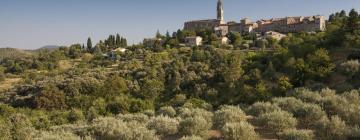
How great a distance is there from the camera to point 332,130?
376 inches

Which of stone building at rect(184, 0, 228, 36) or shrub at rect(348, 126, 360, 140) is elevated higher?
stone building at rect(184, 0, 228, 36)

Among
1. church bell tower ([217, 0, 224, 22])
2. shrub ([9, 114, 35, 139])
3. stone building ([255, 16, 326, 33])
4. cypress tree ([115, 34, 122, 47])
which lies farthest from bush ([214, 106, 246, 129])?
church bell tower ([217, 0, 224, 22])

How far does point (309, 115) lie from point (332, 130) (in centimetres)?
235

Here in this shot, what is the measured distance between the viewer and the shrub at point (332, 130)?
935 cm

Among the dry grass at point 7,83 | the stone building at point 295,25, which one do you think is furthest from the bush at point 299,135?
the stone building at point 295,25

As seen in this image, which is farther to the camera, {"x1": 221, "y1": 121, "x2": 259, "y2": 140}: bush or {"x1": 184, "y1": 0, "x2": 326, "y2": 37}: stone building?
{"x1": 184, "y1": 0, "x2": 326, "y2": 37}: stone building

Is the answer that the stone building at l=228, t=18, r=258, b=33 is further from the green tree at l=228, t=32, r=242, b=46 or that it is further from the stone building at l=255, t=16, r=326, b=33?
the green tree at l=228, t=32, r=242, b=46

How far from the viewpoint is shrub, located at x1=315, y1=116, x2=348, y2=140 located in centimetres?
935

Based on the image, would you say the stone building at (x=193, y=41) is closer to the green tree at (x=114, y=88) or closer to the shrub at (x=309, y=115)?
the green tree at (x=114, y=88)

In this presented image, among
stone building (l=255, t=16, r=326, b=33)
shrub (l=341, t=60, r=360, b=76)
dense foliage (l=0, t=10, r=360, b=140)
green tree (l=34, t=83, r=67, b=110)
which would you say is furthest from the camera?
stone building (l=255, t=16, r=326, b=33)

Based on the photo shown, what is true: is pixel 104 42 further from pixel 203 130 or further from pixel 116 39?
pixel 203 130

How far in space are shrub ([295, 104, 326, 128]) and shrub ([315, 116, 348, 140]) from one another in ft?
4.99

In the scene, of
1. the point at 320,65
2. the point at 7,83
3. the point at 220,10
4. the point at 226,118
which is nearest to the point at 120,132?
the point at 226,118

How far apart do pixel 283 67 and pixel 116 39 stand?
71.1 m
